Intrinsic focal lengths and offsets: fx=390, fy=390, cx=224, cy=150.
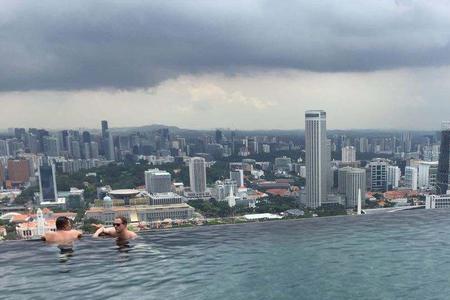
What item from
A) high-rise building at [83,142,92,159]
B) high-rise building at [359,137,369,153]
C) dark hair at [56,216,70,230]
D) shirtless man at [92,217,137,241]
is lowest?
high-rise building at [359,137,369,153]

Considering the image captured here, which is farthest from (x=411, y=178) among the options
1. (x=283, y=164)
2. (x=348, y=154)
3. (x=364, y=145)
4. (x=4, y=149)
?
(x=4, y=149)

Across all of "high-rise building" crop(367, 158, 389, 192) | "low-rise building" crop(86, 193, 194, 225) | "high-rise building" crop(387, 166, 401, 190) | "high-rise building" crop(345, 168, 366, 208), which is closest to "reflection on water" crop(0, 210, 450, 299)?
"low-rise building" crop(86, 193, 194, 225)

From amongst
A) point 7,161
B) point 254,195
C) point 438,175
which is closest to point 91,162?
point 7,161

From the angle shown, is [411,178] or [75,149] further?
[75,149]

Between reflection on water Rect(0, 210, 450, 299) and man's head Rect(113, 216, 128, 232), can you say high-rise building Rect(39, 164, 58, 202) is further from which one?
man's head Rect(113, 216, 128, 232)

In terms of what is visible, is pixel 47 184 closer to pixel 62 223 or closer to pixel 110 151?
pixel 110 151
